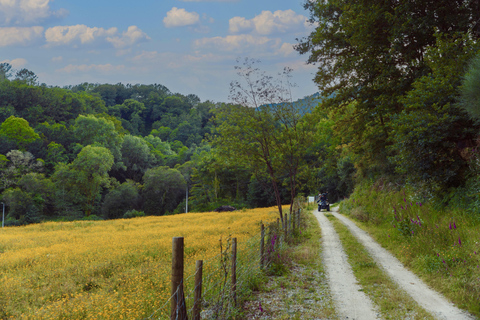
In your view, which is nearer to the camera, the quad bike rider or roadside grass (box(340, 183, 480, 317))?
roadside grass (box(340, 183, 480, 317))

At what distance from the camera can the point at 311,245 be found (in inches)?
476

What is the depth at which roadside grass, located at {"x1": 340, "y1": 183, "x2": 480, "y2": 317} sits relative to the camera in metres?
6.41

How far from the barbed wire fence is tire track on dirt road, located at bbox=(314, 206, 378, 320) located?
1.65m

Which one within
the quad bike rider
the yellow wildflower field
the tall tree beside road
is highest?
the tall tree beside road

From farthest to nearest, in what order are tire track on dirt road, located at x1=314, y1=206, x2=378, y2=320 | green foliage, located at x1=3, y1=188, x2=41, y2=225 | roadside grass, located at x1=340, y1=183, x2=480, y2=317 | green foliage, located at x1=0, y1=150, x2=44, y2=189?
green foliage, located at x1=0, y1=150, x2=44, y2=189
green foliage, located at x1=3, y1=188, x2=41, y2=225
roadside grass, located at x1=340, y1=183, x2=480, y2=317
tire track on dirt road, located at x1=314, y1=206, x2=378, y2=320

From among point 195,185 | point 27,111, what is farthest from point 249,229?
point 27,111

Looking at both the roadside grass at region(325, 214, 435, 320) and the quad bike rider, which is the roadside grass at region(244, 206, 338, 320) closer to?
the roadside grass at region(325, 214, 435, 320)

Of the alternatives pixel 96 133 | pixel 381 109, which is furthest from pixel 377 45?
pixel 96 133

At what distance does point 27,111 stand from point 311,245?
3225 inches

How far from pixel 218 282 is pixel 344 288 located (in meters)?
3.31

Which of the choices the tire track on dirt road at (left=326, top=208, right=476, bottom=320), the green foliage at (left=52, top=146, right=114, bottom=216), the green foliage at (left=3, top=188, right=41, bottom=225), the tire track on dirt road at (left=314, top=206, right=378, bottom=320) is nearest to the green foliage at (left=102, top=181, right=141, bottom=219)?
the green foliage at (left=52, top=146, right=114, bottom=216)

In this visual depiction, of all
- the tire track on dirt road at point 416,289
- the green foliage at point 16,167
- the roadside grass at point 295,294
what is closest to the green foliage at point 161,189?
the green foliage at point 16,167

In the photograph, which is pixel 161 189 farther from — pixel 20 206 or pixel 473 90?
pixel 473 90

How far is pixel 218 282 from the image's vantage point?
18.7 feet
